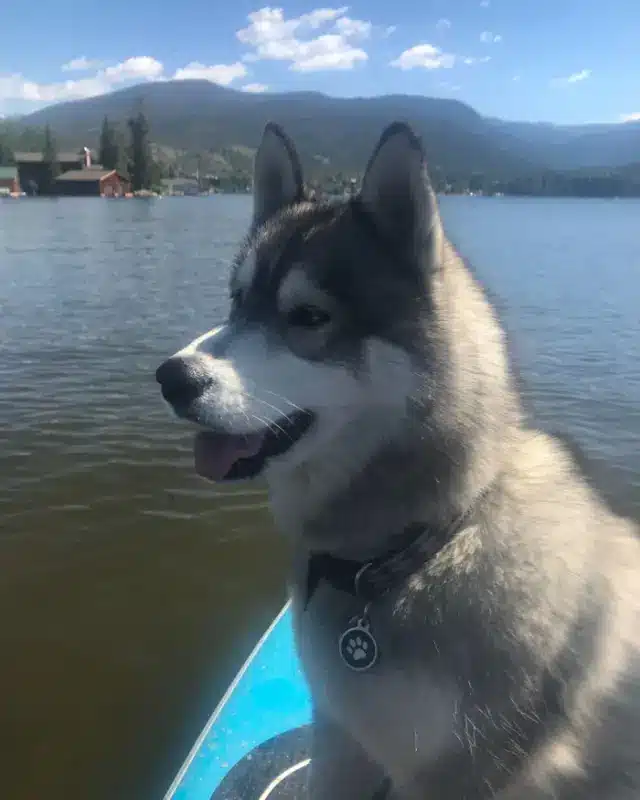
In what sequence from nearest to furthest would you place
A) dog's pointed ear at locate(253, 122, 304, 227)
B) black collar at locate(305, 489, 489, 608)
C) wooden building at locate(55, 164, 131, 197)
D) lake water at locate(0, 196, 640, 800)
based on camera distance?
black collar at locate(305, 489, 489, 608), dog's pointed ear at locate(253, 122, 304, 227), lake water at locate(0, 196, 640, 800), wooden building at locate(55, 164, 131, 197)

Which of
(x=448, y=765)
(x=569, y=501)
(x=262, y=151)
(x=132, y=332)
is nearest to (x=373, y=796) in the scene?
(x=448, y=765)

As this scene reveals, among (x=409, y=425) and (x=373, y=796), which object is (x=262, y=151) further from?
(x=373, y=796)

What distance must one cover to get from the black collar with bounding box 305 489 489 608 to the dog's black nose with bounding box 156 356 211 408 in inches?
34.8

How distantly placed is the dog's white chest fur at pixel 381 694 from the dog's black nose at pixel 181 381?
96cm

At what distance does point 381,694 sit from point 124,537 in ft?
23.1

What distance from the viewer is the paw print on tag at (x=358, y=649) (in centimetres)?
259

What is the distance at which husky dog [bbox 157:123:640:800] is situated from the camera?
255 cm

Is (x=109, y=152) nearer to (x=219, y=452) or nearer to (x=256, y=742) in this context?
(x=256, y=742)

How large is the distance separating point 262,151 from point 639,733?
2834mm

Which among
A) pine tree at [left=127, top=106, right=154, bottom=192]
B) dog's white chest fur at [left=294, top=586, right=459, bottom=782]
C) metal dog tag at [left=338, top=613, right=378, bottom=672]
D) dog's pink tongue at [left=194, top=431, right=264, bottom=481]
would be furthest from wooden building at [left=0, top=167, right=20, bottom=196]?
metal dog tag at [left=338, top=613, right=378, bottom=672]

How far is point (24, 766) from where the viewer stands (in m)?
5.74

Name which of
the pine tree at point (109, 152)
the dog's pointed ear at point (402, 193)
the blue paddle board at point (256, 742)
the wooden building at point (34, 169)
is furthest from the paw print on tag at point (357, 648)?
the pine tree at point (109, 152)

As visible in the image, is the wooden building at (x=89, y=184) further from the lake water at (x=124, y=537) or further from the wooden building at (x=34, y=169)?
the lake water at (x=124, y=537)

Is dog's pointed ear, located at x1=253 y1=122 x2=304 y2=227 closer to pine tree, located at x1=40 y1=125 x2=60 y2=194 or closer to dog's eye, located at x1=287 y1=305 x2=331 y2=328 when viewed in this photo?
dog's eye, located at x1=287 y1=305 x2=331 y2=328
